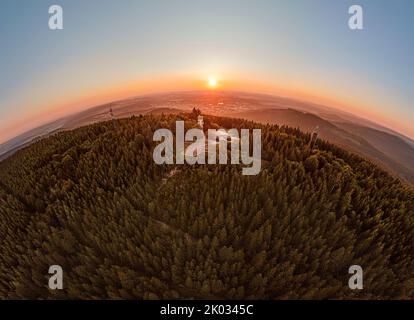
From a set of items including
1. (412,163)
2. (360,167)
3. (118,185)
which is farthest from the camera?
(412,163)

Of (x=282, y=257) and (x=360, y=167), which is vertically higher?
(x=360, y=167)

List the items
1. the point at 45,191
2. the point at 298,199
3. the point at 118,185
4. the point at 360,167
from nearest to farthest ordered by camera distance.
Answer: the point at 298,199
the point at 118,185
the point at 45,191
the point at 360,167

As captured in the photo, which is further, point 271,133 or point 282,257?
point 271,133

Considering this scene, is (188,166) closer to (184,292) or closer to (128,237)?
(128,237)

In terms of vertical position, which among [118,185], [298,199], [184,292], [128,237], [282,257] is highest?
[118,185]

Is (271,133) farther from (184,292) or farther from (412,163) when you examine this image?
(412,163)
